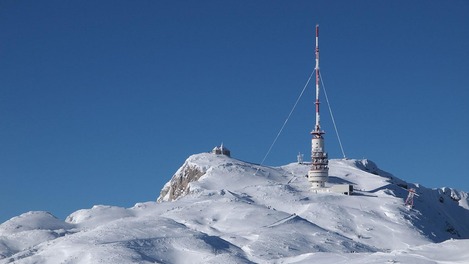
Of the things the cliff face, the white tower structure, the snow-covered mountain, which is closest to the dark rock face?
the cliff face

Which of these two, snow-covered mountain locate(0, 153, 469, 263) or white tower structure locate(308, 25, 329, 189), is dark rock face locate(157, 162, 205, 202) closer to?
snow-covered mountain locate(0, 153, 469, 263)

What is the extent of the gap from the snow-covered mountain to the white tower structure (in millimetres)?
2655

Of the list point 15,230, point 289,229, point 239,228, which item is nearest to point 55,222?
point 15,230

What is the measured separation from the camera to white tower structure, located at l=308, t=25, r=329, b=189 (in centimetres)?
10188

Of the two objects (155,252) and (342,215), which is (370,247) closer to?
(342,215)

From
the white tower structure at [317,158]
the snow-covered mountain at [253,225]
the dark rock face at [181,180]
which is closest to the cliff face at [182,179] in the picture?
the dark rock face at [181,180]

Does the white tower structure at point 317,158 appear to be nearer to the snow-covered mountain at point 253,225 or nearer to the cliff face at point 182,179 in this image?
the snow-covered mountain at point 253,225

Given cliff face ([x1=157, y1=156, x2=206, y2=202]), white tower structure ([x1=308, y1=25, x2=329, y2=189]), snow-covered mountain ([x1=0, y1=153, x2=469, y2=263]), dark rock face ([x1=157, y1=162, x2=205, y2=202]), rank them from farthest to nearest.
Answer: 1. dark rock face ([x1=157, y1=162, x2=205, y2=202])
2. cliff face ([x1=157, y1=156, x2=206, y2=202])
3. white tower structure ([x1=308, y1=25, x2=329, y2=189])
4. snow-covered mountain ([x1=0, y1=153, x2=469, y2=263])

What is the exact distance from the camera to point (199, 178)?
367 feet

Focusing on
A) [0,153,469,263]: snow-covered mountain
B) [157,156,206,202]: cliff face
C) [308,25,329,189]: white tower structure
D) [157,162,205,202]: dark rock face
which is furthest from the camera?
[157,162,205,202]: dark rock face

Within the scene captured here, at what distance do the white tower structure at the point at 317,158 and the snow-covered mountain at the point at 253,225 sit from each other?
2655mm

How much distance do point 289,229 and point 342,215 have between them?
15.3 metres

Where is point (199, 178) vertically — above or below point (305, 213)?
above

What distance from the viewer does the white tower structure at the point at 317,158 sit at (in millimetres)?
101875
